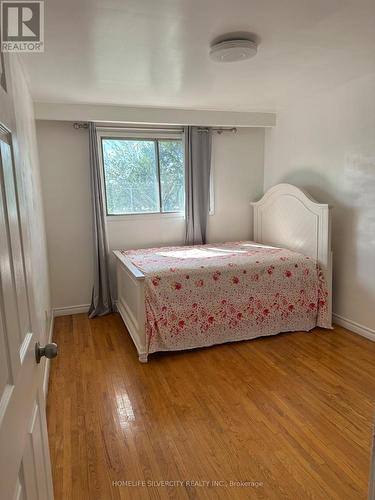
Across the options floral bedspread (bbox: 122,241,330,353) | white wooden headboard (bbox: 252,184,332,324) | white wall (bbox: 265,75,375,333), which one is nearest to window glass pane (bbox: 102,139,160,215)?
floral bedspread (bbox: 122,241,330,353)

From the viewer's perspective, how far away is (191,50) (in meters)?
2.34

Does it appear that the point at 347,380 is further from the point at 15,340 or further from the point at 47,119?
the point at 47,119

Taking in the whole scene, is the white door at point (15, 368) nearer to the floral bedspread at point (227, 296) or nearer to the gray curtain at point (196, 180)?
the floral bedspread at point (227, 296)

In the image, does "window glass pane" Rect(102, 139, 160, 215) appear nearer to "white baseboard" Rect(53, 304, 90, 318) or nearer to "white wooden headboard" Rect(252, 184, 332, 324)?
"white baseboard" Rect(53, 304, 90, 318)

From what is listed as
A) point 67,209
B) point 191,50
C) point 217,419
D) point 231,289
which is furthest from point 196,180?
point 217,419

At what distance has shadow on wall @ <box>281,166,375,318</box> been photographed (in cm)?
326

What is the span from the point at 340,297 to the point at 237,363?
55.4 inches

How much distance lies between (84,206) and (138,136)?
3.39ft

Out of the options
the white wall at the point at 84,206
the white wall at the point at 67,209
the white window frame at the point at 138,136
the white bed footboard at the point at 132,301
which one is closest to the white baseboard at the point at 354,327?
the white wall at the point at 84,206

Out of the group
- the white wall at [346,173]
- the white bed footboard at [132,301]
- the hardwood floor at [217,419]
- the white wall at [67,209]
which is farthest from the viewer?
the white wall at [67,209]

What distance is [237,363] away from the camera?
2889mm

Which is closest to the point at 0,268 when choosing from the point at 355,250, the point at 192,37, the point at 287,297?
the point at 192,37

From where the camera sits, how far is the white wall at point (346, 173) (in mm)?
3158

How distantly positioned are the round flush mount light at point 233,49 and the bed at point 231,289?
1635 mm
